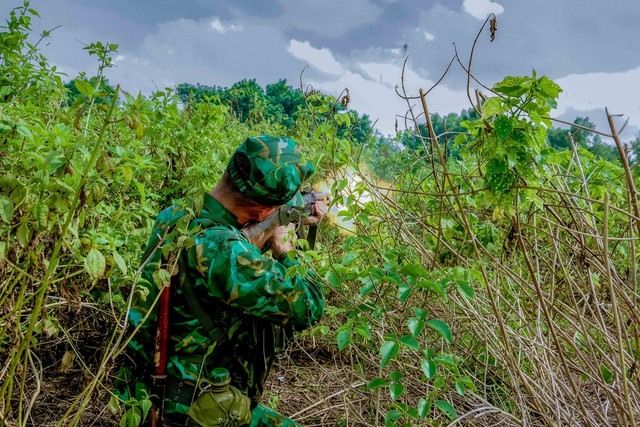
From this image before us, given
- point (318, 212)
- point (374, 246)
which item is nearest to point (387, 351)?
point (374, 246)

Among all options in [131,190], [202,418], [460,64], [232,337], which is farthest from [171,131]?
[460,64]

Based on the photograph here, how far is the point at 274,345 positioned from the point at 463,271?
936 millimetres

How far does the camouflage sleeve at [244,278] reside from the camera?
177cm

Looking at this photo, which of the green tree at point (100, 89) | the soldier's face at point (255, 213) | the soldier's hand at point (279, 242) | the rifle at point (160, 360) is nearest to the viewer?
the green tree at point (100, 89)

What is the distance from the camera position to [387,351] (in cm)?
138

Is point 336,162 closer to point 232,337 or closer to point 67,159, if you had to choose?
point 232,337

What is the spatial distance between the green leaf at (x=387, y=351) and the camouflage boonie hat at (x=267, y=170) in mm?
729

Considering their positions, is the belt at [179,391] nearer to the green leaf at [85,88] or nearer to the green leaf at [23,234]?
the green leaf at [23,234]

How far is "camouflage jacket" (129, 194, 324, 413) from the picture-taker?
5.83 ft

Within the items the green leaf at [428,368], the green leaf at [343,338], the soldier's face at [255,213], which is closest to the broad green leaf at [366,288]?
the green leaf at [343,338]

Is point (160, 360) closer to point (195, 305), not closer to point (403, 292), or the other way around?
point (195, 305)

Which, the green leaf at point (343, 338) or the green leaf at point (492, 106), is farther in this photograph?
the green leaf at point (343, 338)

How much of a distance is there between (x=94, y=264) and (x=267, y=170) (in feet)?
2.50

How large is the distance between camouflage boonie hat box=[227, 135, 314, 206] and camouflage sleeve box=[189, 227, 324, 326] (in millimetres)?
187
